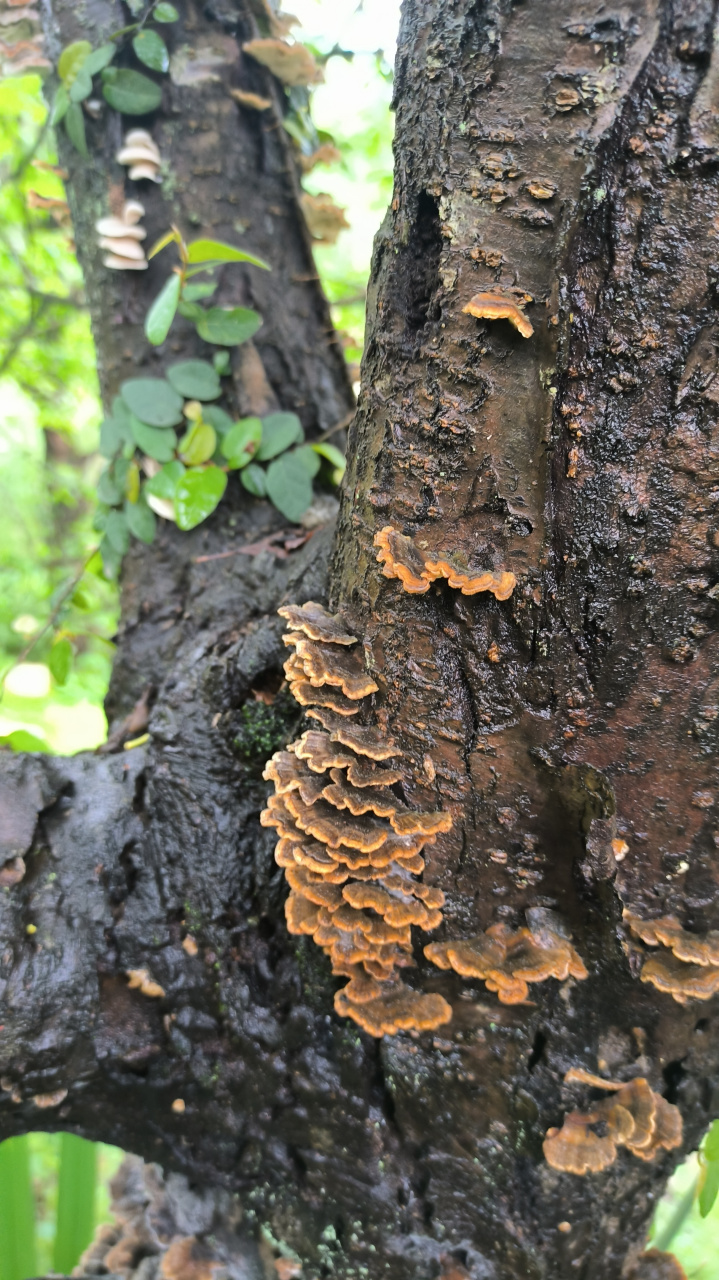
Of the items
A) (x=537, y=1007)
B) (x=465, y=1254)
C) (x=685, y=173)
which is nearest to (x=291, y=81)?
(x=685, y=173)

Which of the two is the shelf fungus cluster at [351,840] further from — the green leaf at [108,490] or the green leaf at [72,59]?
the green leaf at [72,59]

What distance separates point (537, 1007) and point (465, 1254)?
717 mm

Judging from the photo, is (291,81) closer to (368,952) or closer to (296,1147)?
(368,952)

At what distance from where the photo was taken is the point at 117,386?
2.79 meters

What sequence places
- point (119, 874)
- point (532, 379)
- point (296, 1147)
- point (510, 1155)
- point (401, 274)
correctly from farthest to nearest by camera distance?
point (119, 874) < point (296, 1147) < point (510, 1155) < point (401, 274) < point (532, 379)

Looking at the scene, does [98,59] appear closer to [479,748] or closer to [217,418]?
[217,418]

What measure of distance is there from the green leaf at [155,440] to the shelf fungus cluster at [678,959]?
2.02m

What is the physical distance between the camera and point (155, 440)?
8.27 feet

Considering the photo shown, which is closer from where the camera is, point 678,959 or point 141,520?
point 678,959

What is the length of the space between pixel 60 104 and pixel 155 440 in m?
1.29

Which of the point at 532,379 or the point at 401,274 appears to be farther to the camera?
the point at 401,274

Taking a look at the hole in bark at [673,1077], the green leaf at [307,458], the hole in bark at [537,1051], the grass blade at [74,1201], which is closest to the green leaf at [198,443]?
the green leaf at [307,458]

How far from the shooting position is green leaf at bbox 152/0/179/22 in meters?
2.49

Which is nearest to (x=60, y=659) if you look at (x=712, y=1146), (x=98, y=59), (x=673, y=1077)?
(x=98, y=59)
